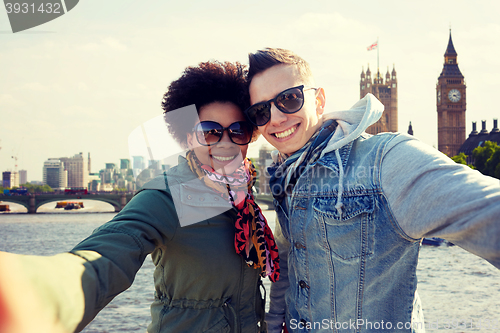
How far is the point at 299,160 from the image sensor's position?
1391 millimetres

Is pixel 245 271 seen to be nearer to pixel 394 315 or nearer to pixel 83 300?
pixel 394 315

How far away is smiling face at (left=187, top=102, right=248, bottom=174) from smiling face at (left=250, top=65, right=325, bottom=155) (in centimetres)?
19

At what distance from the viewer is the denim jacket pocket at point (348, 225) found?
3.80 ft

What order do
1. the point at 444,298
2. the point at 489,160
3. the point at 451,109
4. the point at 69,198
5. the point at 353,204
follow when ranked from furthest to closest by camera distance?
the point at 451,109 → the point at 69,198 → the point at 489,160 → the point at 444,298 → the point at 353,204

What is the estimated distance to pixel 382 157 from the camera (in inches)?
45.3

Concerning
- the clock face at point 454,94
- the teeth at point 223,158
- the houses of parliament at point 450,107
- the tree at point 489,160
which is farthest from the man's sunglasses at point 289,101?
the clock face at point 454,94

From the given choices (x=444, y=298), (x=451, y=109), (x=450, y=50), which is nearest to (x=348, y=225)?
(x=444, y=298)

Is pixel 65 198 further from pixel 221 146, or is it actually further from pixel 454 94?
pixel 454 94

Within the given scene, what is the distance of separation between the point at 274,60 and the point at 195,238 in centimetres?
71

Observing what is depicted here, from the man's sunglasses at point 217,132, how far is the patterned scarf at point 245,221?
9 centimetres

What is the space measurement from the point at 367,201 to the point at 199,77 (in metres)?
0.96

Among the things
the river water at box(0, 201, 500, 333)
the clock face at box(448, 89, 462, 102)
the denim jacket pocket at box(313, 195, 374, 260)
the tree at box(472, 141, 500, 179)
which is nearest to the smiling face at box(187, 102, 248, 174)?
the denim jacket pocket at box(313, 195, 374, 260)

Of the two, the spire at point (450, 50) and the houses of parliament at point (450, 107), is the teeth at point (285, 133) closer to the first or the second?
the houses of parliament at point (450, 107)

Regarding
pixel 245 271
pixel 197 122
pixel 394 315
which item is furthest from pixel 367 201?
pixel 197 122
